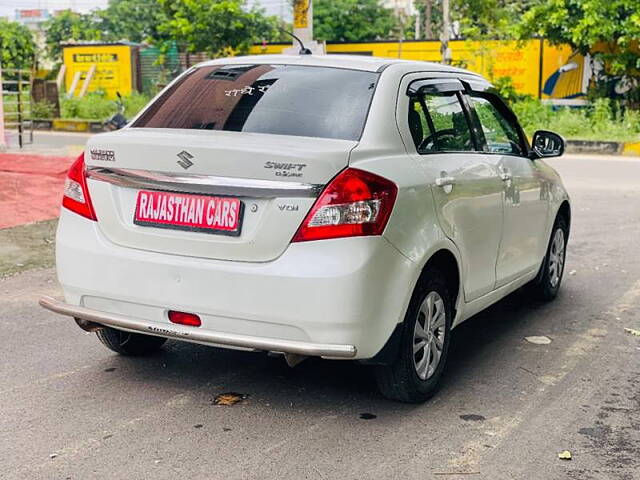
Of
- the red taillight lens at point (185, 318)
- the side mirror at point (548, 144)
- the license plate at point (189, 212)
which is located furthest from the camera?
the side mirror at point (548, 144)

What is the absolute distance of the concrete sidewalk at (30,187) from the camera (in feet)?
34.5

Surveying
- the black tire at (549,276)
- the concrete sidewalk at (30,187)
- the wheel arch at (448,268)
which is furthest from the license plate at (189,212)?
the concrete sidewalk at (30,187)

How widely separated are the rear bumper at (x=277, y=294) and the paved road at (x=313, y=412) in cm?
43

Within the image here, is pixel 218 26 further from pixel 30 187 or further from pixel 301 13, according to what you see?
pixel 30 187

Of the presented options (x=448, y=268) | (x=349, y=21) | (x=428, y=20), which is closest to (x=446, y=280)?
(x=448, y=268)

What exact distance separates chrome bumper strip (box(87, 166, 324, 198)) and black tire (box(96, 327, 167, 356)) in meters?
1.13

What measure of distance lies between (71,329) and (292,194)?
260cm

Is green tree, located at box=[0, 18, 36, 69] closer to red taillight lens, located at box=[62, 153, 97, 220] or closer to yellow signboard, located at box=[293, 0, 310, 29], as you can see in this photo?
yellow signboard, located at box=[293, 0, 310, 29]

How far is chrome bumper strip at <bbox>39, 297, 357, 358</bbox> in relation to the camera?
3.99 metres

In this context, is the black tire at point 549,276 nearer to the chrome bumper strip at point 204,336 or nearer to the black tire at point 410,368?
the black tire at point 410,368

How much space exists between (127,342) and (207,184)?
151 cm

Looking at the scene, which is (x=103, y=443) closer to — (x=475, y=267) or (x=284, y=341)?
(x=284, y=341)

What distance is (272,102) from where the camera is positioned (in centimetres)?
463

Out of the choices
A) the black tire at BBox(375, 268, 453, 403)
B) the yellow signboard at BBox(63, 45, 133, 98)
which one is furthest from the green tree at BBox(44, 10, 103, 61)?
the black tire at BBox(375, 268, 453, 403)
